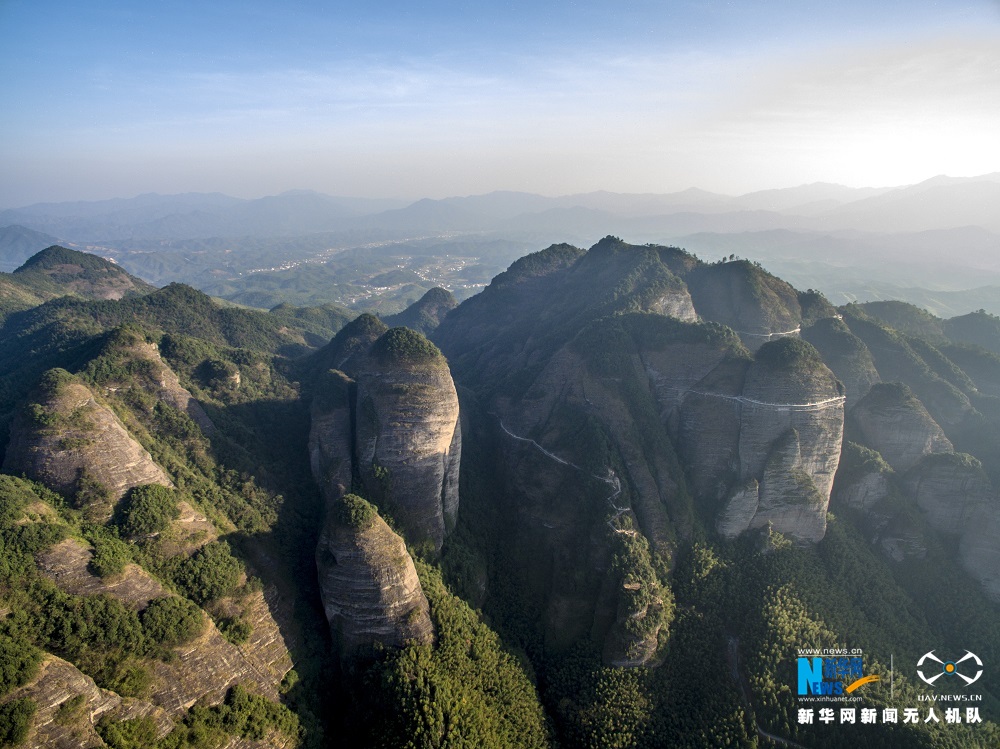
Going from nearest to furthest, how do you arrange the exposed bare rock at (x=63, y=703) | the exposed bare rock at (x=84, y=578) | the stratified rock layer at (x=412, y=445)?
the exposed bare rock at (x=63, y=703) < the exposed bare rock at (x=84, y=578) < the stratified rock layer at (x=412, y=445)

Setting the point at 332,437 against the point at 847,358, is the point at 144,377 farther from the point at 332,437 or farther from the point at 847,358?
the point at 847,358

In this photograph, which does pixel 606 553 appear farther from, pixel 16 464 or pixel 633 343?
pixel 16 464

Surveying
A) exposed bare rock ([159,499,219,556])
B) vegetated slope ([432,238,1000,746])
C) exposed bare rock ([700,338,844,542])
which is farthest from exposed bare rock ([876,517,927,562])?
exposed bare rock ([159,499,219,556])

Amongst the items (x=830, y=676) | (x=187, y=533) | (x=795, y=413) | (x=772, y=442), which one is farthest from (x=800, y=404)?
(x=187, y=533)

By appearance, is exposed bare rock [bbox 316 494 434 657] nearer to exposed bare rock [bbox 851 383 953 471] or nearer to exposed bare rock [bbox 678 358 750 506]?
exposed bare rock [bbox 678 358 750 506]

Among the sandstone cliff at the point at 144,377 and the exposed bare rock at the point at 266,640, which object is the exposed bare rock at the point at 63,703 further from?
the sandstone cliff at the point at 144,377

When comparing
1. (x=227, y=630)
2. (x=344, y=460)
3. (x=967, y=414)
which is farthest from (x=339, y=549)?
(x=967, y=414)

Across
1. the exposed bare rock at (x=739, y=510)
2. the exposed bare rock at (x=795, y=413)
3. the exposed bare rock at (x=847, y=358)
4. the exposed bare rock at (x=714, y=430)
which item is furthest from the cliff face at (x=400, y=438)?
the exposed bare rock at (x=847, y=358)
